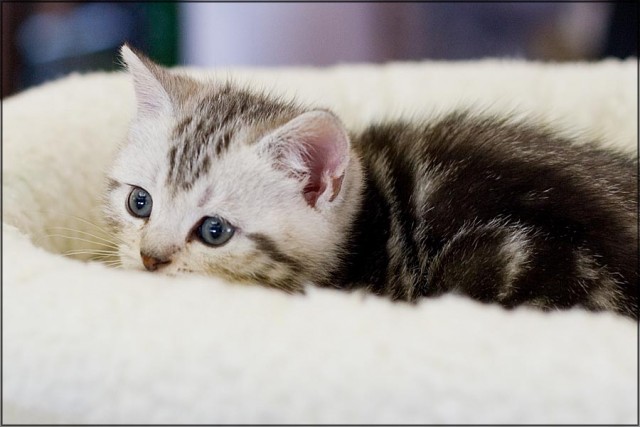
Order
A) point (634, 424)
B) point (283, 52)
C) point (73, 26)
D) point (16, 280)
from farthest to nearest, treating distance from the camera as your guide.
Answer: point (283, 52)
point (73, 26)
point (16, 280)
point (634, 424)

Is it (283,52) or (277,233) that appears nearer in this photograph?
(277,233)

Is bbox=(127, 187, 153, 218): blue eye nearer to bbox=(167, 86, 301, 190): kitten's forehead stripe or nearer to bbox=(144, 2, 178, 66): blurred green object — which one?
bbox=(167, 86, 301, 190): kitten's forehead stripe

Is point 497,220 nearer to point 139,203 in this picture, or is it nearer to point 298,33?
point 139,203

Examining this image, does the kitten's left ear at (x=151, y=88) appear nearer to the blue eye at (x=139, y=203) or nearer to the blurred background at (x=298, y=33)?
the blue eye at (x=139, y=203)

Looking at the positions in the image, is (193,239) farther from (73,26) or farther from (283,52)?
(283,52)

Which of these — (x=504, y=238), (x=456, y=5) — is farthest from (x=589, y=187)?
(x=456, y=5)

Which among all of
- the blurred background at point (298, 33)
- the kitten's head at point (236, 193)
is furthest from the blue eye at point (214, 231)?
the blurred background at point (298, 33)

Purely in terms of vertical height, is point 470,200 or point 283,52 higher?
point 470,200
